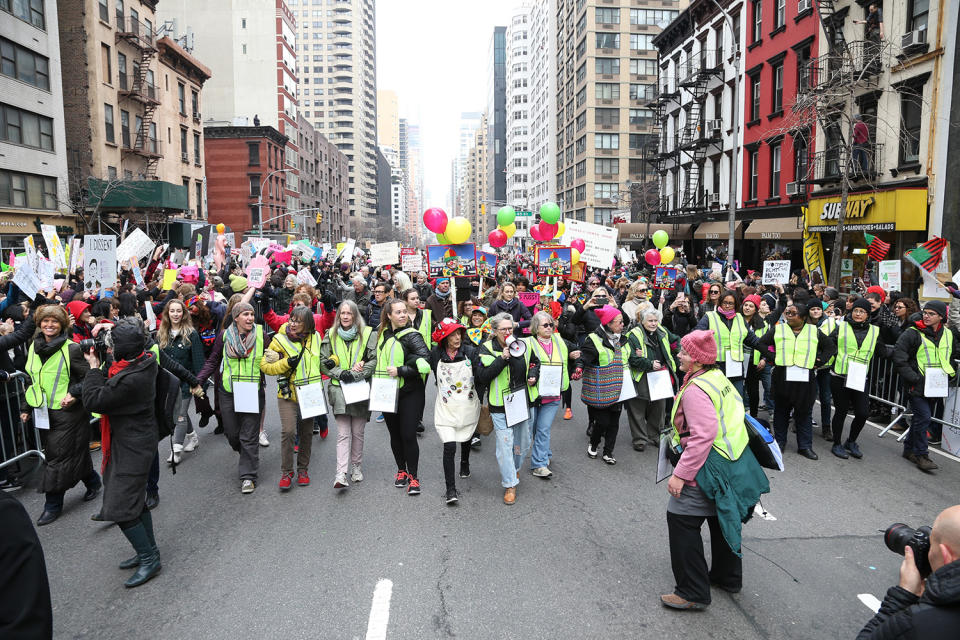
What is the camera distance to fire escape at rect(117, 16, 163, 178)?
36000mm

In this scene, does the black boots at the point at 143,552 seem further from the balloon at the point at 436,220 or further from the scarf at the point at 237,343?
the balloon at the point at 436,220

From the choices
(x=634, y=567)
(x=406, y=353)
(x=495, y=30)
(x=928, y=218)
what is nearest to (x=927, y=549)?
(x=634, y=567)

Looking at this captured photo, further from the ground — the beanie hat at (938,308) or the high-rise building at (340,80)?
the high-rise building at (340,80)

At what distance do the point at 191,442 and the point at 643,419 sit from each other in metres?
5.84

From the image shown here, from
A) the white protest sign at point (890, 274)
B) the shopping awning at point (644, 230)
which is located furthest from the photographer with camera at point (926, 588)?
the shopping awning at point (644, 230)

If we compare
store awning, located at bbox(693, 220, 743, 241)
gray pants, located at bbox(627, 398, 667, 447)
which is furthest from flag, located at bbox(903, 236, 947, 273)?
store awning, located at bbox(693, 220, 743, 241)

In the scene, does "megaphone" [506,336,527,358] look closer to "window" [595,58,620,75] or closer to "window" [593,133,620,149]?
"window" [593,133,620,149]

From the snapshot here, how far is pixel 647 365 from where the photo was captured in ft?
25.1

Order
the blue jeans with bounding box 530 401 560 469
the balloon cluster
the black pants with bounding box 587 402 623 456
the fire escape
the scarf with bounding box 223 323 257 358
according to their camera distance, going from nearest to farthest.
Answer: the scarf with bounding box 223 323 257 358 → the blue jeans with bounding box 530 401 560 469 → the black pants with bounding box 587 402 623 456 → the balloon cluster → the fire escape

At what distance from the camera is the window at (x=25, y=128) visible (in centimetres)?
2727

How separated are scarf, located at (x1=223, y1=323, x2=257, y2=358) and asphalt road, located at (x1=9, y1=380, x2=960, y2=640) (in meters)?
1.45

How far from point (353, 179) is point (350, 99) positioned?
56.0ft

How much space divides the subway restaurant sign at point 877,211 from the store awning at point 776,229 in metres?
1.59

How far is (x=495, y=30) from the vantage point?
14912cm
